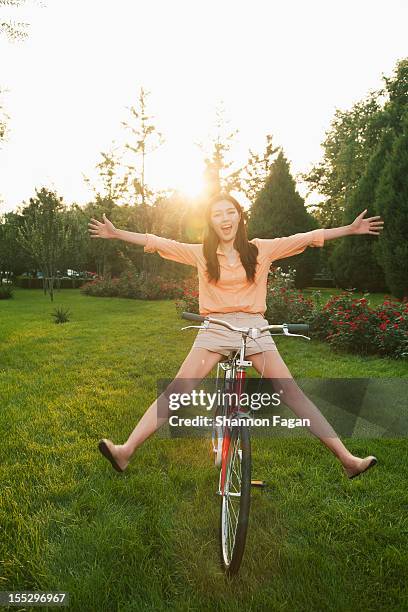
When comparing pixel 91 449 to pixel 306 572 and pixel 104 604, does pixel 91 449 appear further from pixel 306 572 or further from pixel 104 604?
pixel 306 572

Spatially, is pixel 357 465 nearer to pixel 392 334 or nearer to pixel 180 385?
pixel 180 385

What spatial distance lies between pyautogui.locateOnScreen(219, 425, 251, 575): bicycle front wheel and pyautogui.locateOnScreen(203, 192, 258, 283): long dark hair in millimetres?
994

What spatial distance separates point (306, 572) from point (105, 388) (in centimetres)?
399

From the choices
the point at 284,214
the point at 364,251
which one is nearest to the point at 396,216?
the point at 364,251

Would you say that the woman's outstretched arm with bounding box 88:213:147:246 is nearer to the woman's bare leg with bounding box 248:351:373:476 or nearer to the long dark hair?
the long dark hair

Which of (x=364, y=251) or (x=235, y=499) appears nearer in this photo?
(x=235, y=499)

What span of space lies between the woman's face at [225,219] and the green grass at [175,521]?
1811 millimetres

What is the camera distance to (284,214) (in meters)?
20.5

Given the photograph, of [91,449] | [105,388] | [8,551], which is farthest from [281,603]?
[105,388]

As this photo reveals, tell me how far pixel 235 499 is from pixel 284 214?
18690 millimetres

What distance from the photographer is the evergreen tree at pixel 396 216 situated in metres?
14.1

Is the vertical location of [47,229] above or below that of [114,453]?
above

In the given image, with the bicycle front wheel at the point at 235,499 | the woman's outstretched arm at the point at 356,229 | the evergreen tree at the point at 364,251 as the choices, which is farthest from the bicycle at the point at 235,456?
the evergreen tree at the point at 364,251

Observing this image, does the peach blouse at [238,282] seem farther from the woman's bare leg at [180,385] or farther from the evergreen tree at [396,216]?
the evergreen tree at [396,216]
